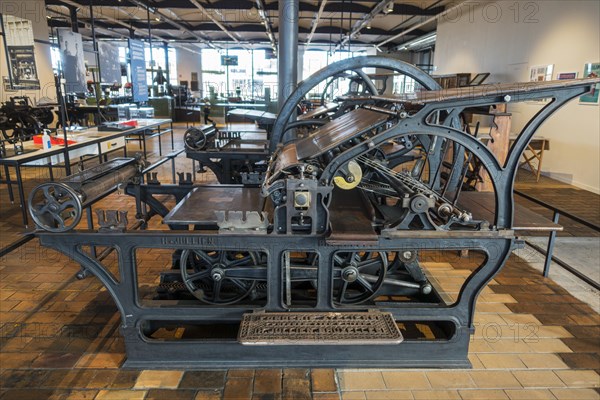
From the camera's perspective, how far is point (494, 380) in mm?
2283

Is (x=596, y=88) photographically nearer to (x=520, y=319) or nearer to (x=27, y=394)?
(x=520, y=319)

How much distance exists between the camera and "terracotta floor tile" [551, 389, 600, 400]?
2154 millimetres

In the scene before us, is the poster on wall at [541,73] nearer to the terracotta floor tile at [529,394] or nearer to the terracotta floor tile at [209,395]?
A: the terracotta floor tile at [529,394]

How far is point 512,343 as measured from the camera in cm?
262

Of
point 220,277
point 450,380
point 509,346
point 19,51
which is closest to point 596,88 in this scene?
point 509,346

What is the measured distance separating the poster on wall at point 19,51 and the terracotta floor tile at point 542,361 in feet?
33.7

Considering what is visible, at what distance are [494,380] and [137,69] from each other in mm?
7755

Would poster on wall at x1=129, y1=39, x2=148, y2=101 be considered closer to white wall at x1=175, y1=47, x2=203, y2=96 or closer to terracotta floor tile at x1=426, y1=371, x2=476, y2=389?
terracotta floor tile at x1=426, y1=371, x2=476, y2=389

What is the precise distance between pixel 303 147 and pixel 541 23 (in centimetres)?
825

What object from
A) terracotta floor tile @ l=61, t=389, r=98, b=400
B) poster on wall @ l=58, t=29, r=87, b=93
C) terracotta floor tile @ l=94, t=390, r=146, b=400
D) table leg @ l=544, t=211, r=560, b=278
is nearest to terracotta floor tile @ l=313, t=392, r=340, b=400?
terracotta floor tile @ l=94, t=390, r=146, b=400

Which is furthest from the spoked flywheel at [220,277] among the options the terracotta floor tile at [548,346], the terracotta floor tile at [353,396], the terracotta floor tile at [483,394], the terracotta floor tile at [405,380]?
the terracotta floor tile at [548,346]

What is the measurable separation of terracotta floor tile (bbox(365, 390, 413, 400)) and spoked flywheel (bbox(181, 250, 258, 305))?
897mm

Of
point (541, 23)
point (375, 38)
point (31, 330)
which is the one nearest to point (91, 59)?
point (375, 38)

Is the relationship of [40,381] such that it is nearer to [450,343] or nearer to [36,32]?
[450,343]
